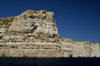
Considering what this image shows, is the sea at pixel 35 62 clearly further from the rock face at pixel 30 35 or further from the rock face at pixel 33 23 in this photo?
the rock face at pixel 33 23

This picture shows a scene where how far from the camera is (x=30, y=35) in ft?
116

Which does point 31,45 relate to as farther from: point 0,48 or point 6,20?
point 6,20

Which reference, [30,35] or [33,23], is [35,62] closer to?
[30,35]

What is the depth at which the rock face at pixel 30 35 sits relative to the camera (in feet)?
112

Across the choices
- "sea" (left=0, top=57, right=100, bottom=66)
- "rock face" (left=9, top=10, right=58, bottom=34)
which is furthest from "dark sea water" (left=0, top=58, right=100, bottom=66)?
"rock face" (left=9, top=10, right=58, bottom=34)

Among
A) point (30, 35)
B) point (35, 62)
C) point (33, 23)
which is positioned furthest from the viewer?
point (33, 23)

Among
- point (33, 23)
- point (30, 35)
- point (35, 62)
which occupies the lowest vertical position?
point (35, 62)

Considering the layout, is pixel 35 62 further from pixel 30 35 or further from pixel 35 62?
pixel 30 35

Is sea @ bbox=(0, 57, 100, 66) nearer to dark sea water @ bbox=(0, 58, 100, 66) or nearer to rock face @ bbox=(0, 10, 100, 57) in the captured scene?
dark sea water @ bbox=(0, 58, 100, 66)

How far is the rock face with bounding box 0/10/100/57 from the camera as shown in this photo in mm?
34000

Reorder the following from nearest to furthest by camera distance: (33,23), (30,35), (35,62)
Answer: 1. (35,62)
2. (30,35)
3. (33,23)

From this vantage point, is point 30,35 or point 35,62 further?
point 30,35

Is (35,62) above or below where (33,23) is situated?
below

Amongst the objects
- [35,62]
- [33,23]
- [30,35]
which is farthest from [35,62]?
[33,23]
